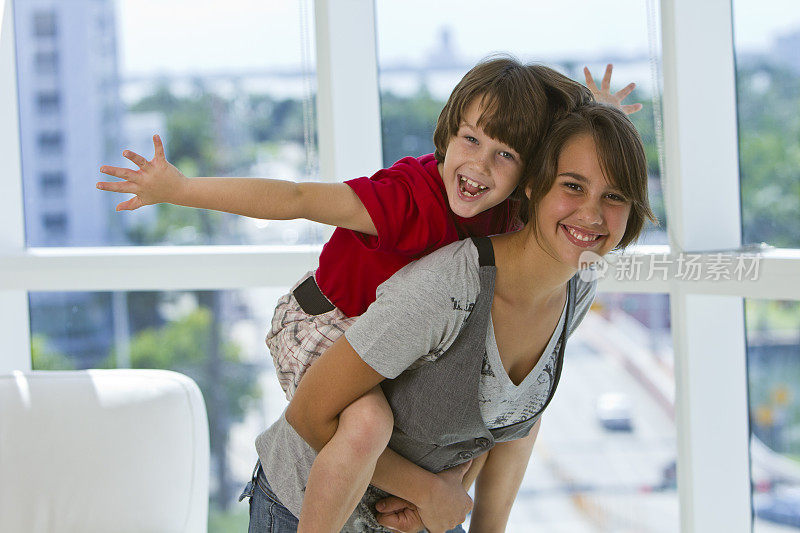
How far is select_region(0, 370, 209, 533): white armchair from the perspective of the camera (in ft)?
6.04

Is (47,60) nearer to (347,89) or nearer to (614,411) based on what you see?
(347,89)

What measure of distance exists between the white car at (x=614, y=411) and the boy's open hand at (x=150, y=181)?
1.68m

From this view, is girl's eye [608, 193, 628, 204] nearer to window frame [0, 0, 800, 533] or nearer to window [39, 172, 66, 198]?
window frame [0, 0, 800, 533]

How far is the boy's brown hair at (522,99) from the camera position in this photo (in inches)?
51.8

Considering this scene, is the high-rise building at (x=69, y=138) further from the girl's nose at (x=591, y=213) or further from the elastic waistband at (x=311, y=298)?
the girl's nose at (x=591, y=213)

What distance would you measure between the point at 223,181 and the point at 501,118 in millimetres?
518

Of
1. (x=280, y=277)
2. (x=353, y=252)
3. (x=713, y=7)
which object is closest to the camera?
(x=353, y=252)

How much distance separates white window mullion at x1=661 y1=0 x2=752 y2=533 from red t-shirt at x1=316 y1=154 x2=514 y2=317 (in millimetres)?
826

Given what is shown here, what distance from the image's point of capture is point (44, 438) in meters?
1.88

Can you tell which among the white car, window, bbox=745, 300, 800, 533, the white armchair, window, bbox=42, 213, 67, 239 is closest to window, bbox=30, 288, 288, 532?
window, bbox=42, 213, 67, 239

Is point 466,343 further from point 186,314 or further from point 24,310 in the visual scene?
point 24,310

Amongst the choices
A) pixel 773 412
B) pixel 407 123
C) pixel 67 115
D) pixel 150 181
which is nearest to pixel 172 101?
pixel 67 115

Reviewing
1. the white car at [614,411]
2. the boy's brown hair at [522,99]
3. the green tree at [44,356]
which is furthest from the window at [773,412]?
the green tree at [44,356]

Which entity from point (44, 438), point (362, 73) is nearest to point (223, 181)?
point (44, 438)
